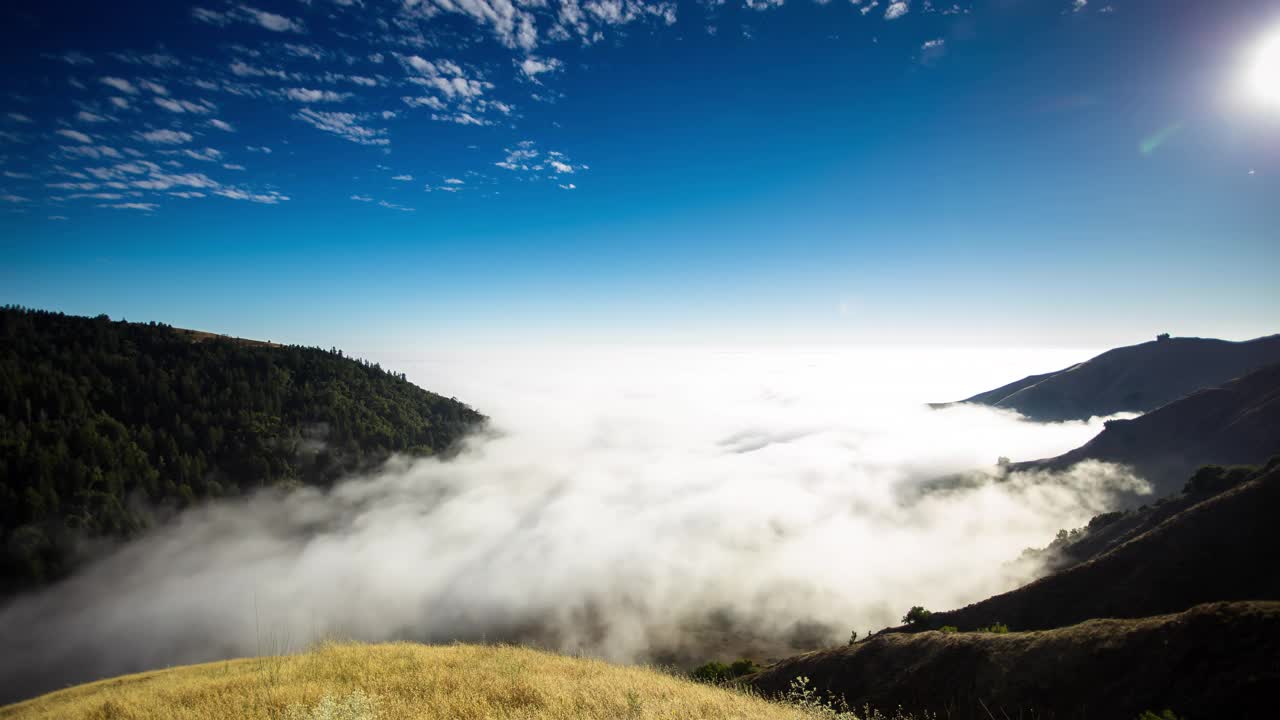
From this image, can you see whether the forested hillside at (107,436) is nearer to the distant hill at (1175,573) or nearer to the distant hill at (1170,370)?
the distant hill at (1175,573)

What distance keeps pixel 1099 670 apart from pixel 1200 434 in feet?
394

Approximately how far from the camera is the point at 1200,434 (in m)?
96.0

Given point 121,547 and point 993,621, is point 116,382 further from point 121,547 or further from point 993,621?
point 993,621

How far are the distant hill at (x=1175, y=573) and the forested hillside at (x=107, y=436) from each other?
215 metres

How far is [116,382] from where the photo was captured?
171000 millimetres

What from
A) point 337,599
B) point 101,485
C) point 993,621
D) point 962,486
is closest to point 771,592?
point 962,486

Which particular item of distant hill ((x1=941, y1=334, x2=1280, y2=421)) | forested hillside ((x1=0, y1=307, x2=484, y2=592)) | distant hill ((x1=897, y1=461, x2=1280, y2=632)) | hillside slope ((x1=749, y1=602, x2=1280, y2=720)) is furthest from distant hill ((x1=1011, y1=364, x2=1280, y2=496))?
forested hillside ((x1=0, y1=307, x2=484, y2=592))

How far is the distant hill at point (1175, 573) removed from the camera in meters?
36.9

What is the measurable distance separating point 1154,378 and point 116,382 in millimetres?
409340

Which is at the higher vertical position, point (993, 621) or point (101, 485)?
point (993, 621)

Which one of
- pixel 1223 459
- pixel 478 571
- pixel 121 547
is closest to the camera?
pixel 1223 459

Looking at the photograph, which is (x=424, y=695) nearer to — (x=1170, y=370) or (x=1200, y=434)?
(x=1200, y=434)

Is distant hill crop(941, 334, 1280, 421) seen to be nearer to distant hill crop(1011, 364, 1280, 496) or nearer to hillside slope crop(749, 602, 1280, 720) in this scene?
distant hill crop(1011, 364, 1280, 496)

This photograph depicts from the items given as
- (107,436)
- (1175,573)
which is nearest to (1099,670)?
(1175,573)
